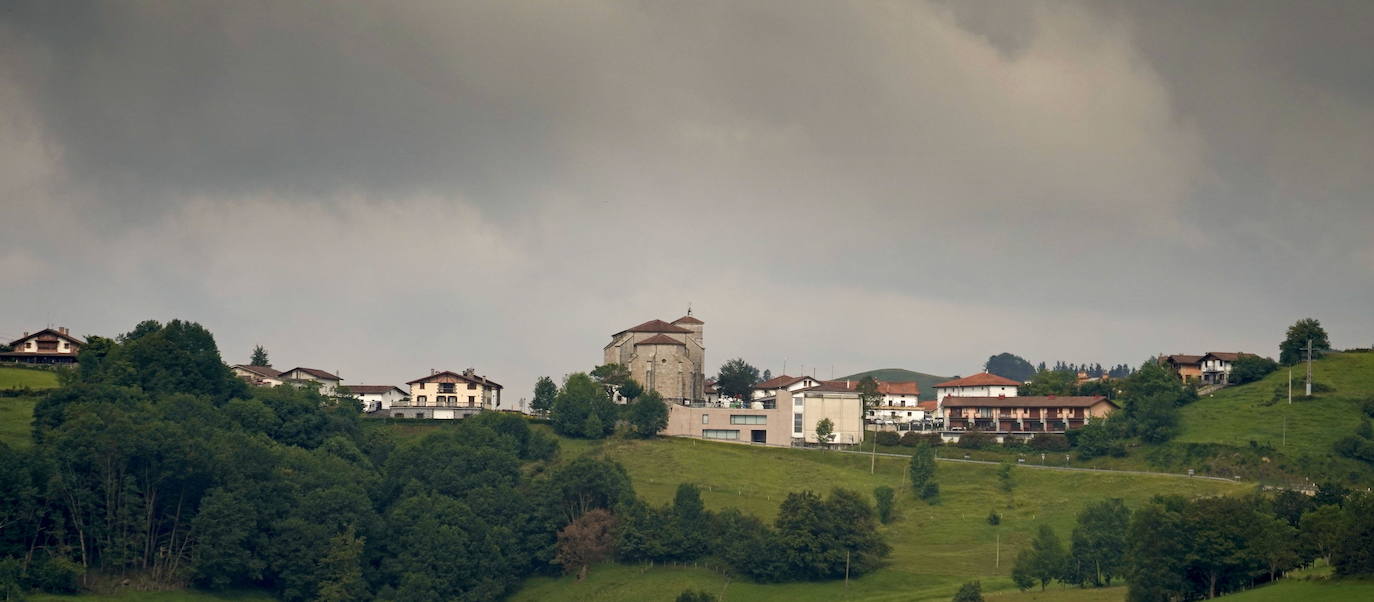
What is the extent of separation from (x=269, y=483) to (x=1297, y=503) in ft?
262

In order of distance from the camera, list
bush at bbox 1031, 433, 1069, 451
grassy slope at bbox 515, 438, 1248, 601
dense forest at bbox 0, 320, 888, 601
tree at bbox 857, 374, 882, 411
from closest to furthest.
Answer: dense forest at bbox 0, 320, 888, 601 → grassy slope at bbox 515, 438, 1248, 601 → bush at bbox 1031, 433, 1069, 451 → tree at bbox 857, 374, 882, 411

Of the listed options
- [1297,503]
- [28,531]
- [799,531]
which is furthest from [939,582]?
[28,531]

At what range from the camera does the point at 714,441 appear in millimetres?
169250

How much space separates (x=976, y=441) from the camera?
166 m

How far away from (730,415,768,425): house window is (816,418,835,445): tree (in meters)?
7.15

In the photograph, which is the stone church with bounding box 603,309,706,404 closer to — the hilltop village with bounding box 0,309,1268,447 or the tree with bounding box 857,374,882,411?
the hilltop village with bounding box 0,309,1268,447

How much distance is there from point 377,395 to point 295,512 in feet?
213

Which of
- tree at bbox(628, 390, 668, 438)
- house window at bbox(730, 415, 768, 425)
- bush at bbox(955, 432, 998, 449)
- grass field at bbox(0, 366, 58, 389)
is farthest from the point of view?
house window at bbox(730, 415, 768, 425)

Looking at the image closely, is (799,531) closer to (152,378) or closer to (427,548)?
(427,548)

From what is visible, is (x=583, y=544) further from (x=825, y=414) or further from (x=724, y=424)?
(x=825, y=414)

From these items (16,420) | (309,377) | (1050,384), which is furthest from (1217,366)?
(16,420)

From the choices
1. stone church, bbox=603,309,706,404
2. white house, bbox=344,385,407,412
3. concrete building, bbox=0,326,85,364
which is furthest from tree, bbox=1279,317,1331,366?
concrete building, bbox=0,326,85,364

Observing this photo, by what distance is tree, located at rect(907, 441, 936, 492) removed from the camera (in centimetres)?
14450

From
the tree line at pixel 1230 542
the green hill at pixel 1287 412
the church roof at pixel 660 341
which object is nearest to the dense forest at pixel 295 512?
the tree line at pixel 1230 542
